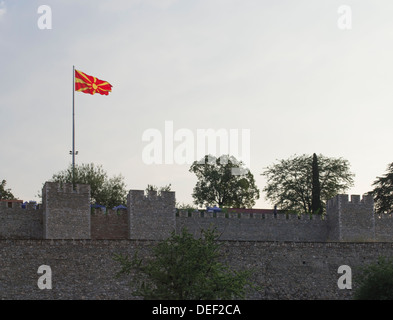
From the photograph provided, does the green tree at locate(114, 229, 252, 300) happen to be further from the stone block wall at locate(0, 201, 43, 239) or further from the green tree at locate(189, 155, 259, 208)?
the green tree at locate(189, 155, 259, 208)

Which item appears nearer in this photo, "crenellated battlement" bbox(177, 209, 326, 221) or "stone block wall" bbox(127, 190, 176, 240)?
"stone block wall" bbox(127, 190, 176, 240)

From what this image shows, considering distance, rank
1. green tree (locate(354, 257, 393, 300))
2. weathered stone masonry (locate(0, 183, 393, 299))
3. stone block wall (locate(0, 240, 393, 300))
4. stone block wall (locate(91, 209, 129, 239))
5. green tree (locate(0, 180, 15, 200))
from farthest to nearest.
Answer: green tree (locate(0, 180, 15, 200))
stone block wall (locate(91, 209, 129, 239))
green tree (locate(354, 257, 393, 300))
weathered stone masonry (locate(0, 183, 393, 299))
stone block wall (locate(0, 240, 393, 300))

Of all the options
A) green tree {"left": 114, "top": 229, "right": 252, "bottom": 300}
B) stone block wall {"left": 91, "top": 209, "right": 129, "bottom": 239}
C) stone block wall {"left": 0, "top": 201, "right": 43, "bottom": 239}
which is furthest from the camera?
stone block wall {"left": 91, "top": 209, "right": 129, "bottom": 239}

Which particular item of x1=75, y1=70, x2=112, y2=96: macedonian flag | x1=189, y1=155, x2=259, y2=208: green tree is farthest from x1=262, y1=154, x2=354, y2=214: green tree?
x1=75, y1=70, x2=112, y2=96: macedonian flag

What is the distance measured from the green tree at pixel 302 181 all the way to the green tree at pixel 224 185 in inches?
82.1

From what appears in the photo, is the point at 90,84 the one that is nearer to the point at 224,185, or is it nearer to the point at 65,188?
the point at 65,188

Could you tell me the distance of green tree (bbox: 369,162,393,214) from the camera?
5816 cm

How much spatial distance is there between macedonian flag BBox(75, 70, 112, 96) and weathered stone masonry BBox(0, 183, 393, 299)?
960 centimetres

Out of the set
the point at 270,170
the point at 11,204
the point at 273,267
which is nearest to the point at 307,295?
the point at 273,267

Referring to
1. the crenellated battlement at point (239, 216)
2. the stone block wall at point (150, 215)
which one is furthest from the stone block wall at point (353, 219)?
the stone block wall at point (150, 215)

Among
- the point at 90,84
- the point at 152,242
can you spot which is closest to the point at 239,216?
the point at 152,242

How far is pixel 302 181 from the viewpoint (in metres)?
61.4
